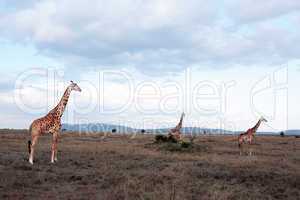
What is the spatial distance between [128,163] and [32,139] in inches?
155

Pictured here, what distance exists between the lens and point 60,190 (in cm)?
1208

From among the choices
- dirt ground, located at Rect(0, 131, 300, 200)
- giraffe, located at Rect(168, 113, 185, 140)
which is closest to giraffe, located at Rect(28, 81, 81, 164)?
dirt ground, located at Rect(0, 131, 300, 200)

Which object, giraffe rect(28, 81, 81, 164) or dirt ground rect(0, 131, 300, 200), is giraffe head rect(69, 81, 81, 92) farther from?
dirt ground rect(0, 131, 300, 200)

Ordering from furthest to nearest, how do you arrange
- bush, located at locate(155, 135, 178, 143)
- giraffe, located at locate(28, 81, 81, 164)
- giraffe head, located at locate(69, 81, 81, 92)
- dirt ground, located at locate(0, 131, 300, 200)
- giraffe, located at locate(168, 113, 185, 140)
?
giraffe, located at locate(168, 113, 185, 140) → bush, located at locate(155, 135, 178, 143) → giraffe head, located at locate(69, 81, 81, 92) → giraffe, located at locate(28, 81, 81, 164) → dirt ground, located at locate(0, 131, 300, 200)

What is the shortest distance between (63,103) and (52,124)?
1.19 metres

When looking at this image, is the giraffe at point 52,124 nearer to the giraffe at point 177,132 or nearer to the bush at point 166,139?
the bush at point 166,139

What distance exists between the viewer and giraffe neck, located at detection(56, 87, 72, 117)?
63.9ft

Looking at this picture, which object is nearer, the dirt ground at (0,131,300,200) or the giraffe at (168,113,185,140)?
the dirt ground at (0,131,300,200)

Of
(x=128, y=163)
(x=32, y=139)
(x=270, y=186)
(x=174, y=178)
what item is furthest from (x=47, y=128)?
(x=270, y=186)

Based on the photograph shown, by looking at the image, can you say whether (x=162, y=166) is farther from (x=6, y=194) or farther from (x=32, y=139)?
(x=6, y=194)

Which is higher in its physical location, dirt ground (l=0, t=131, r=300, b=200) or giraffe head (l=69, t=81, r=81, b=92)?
giraffe head (l=69, t=81, r=81, b=92)

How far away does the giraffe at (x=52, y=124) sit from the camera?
18.5 m

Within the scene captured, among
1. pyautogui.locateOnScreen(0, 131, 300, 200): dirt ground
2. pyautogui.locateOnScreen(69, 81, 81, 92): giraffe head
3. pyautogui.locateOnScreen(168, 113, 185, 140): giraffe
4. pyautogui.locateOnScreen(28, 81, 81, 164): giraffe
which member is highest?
pyautogui.locateOnScreen(69, 81, 81, 92): giraffe head

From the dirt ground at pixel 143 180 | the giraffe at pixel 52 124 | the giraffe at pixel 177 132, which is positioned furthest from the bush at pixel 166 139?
the giraffe at pixel 52 124
